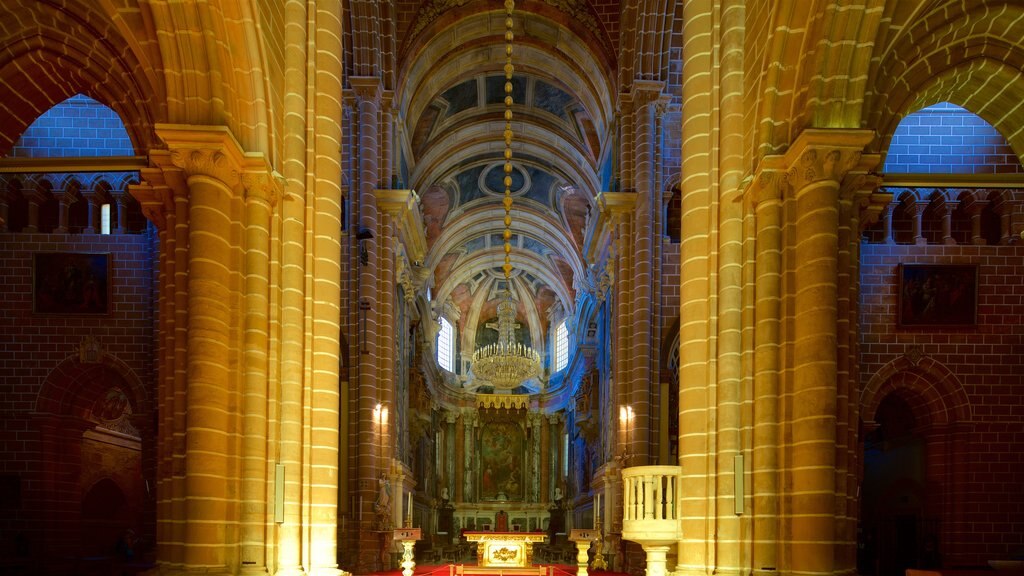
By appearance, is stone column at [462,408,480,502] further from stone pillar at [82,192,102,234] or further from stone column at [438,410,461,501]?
stone pillar at [82,192,102,234]

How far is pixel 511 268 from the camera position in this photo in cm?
2012

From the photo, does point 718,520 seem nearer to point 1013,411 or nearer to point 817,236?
point 817,236

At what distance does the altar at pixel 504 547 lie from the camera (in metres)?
17.1

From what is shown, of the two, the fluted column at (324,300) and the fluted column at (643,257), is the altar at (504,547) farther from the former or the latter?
the fluted column at (324,300)

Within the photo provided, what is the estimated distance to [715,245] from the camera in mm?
10211

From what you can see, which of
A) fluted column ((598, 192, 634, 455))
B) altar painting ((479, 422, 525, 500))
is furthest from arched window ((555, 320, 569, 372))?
fluted column ((598, 192, 634, 455))

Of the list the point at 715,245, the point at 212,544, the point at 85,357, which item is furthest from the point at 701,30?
the point at 85,357

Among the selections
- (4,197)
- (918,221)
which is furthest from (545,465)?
(4,197)

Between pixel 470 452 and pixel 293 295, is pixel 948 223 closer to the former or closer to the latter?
pixel 293 295

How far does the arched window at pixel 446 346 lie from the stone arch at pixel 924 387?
23.3 meters

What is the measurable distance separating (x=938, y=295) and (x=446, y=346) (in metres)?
24.8

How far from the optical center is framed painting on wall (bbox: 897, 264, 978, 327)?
1694 centimetres

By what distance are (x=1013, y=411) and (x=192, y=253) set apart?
1395 cm

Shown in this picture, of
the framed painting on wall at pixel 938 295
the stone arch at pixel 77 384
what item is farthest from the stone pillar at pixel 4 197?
the framed painting on wall at pixel 938 295
